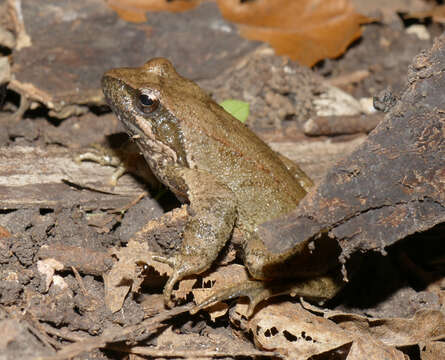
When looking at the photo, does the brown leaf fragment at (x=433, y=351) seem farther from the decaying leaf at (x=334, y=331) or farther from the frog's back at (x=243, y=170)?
the frog's back at (x=243, y=170)

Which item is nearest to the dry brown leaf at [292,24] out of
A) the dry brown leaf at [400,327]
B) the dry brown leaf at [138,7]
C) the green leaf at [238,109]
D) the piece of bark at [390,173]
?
the dry brown leaf at [138,7]

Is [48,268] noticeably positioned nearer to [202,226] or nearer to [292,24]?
[202,226]

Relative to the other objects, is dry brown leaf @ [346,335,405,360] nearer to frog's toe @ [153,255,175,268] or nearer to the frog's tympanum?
the frog's tympanum

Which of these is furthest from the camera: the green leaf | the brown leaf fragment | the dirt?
the green leaf

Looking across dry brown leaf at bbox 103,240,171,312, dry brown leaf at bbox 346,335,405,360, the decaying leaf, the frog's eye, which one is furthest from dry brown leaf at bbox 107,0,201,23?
dry brown leaf at bbox 346,335,405,360

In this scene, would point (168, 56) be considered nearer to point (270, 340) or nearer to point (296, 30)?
point (296, 30)

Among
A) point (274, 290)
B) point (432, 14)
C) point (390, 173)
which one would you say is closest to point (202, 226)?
point (274, 290)

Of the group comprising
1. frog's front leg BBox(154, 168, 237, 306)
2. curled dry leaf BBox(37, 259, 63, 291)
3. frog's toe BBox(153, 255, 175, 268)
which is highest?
frog's front leg BBox(154, 168, 237, 306)

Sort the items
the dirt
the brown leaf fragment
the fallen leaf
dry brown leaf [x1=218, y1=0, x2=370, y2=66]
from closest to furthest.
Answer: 1. the dirt
2. the brown leaf fragment
3. dry brown leaf [x1=218, y1=0, x2=370, y2=66]
4. the fallen leaf

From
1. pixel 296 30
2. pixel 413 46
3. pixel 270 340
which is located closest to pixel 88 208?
pixel 270 340
